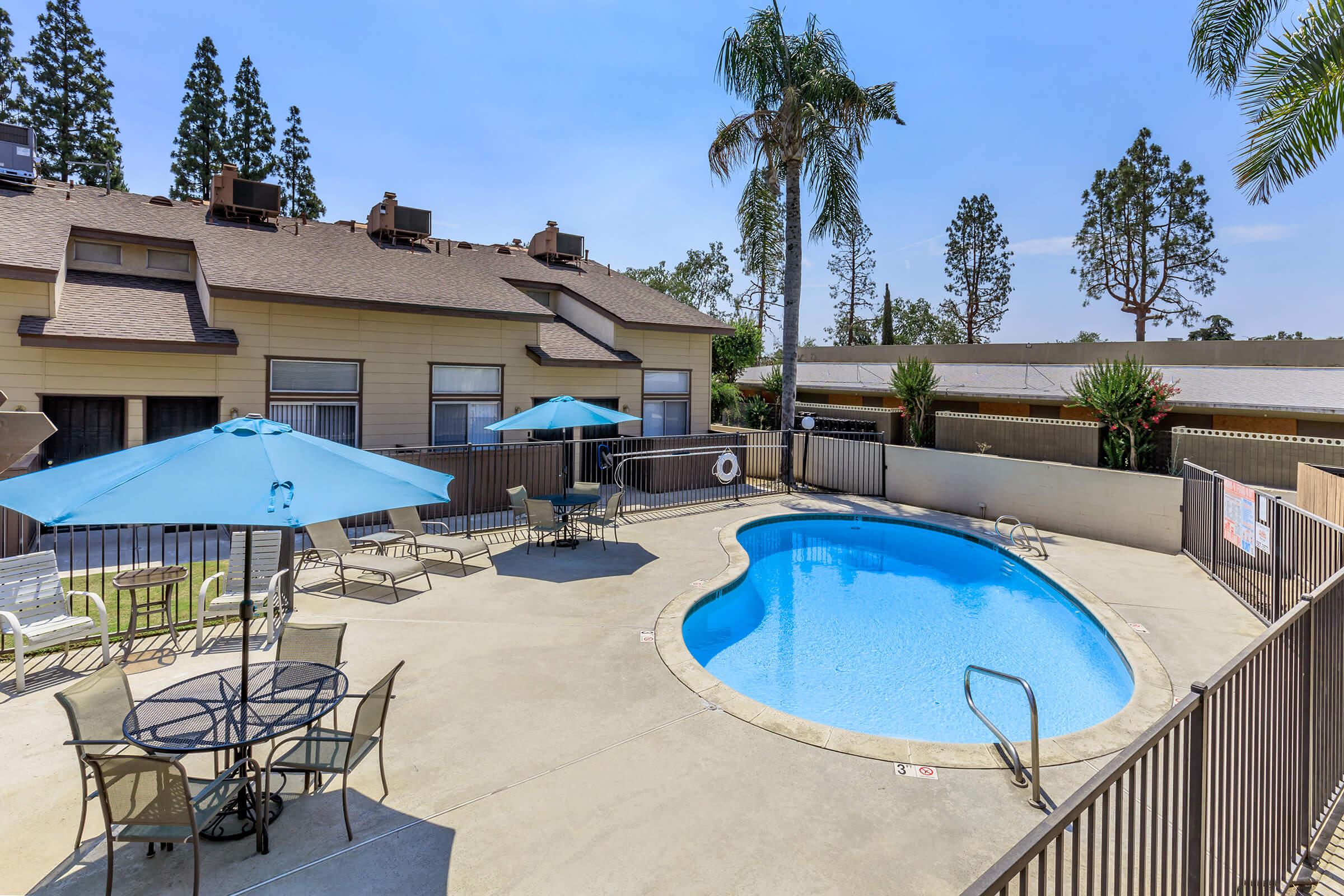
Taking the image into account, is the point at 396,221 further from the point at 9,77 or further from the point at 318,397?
the point at 9,77

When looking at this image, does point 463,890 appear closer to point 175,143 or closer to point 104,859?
point 104,859

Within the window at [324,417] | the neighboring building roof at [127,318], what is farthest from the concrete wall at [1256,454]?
the neighboring building roof at [127,318]

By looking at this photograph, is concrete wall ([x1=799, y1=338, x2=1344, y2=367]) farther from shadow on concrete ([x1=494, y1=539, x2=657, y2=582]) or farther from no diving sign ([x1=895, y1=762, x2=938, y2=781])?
no diving sign ([x1=895, y1=762, x2=938, y2=781])

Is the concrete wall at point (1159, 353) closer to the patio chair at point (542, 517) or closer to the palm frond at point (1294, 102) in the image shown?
the palm frond at point (1294, 102)

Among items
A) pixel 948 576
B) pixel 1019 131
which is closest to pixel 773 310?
pixel 1019 131

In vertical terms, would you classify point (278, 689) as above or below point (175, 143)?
below

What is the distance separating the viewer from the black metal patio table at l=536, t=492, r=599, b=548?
36.9 feet

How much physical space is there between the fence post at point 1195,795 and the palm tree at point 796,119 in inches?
595

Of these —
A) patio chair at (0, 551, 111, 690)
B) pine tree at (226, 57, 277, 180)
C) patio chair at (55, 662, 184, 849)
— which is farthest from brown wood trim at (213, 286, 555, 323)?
pine tree at (226, 57, 277, 180)

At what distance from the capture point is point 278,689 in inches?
171

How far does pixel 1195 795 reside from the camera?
286 centimetres

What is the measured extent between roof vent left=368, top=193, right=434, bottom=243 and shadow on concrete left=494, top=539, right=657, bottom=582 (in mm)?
10225

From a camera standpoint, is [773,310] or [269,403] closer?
[269,403]

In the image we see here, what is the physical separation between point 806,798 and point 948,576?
788 cm
